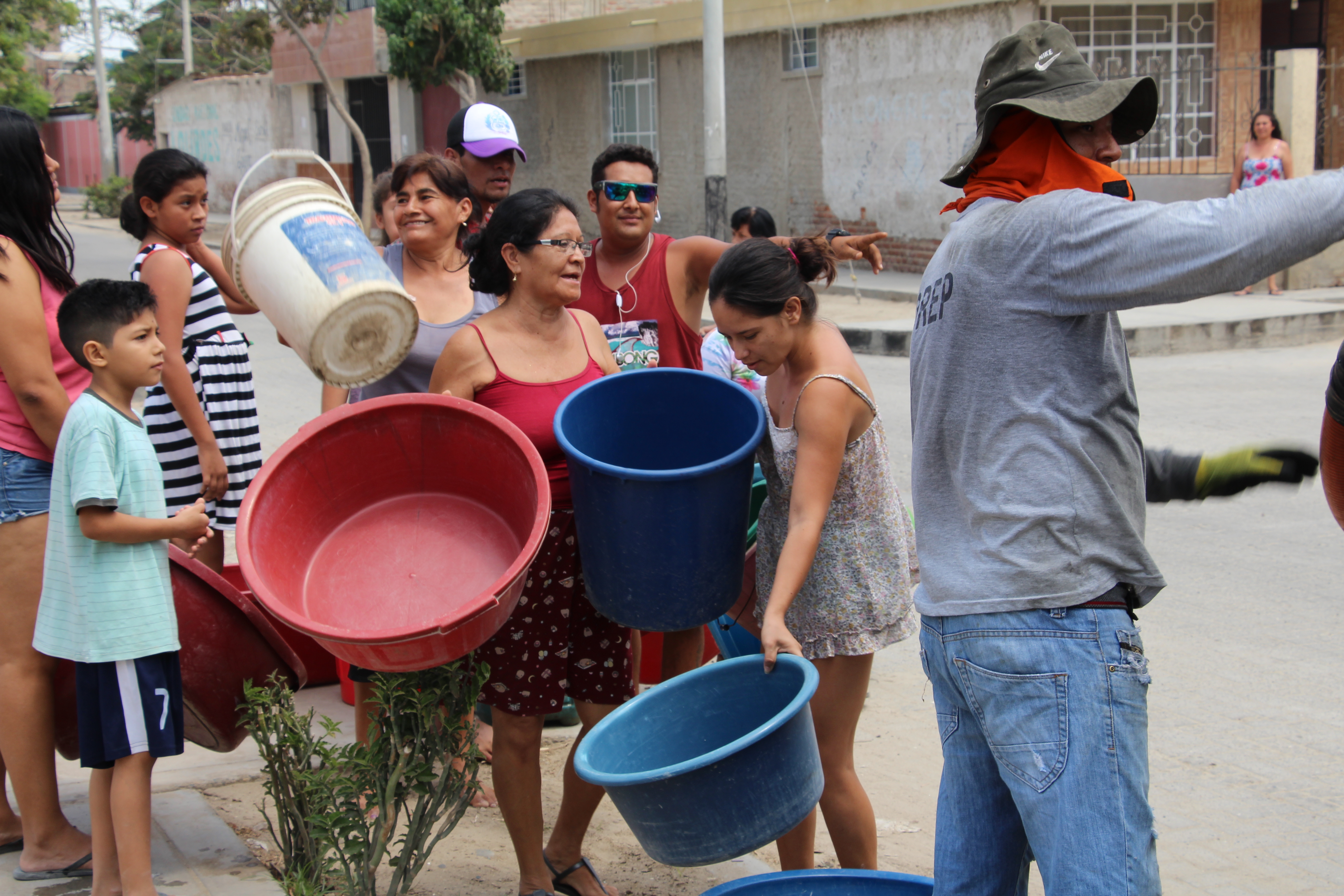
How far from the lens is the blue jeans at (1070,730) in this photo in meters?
1.73

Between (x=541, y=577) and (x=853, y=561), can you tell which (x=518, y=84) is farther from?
(x=853, y=561)

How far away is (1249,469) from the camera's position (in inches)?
81.0

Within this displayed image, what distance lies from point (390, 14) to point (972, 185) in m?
18.7

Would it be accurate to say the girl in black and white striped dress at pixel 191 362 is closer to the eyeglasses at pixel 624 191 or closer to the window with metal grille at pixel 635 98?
the eyeglasses at pixel 624 191

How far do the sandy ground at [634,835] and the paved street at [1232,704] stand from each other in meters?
0.01

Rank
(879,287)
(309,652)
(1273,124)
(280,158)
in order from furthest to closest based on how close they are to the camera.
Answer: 1. (879,287)
2. (1273,124)
3. (309,652)
4. (280,158)

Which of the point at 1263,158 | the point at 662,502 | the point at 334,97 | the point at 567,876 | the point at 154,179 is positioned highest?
the point at 334,97

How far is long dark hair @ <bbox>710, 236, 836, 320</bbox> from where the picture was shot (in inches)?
98.3

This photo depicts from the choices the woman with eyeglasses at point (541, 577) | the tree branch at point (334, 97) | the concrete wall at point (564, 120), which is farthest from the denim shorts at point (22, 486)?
the concrete wall at point (564, 120)

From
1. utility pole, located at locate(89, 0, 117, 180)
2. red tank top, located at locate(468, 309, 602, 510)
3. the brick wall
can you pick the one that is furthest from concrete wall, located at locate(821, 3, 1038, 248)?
utility pole, located at locate(89, 0, 117, 180)

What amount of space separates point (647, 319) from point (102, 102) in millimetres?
35905

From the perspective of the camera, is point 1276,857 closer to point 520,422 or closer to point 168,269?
point 520,422

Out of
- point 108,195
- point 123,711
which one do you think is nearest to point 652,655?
point 123,711

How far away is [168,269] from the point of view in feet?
11.4
